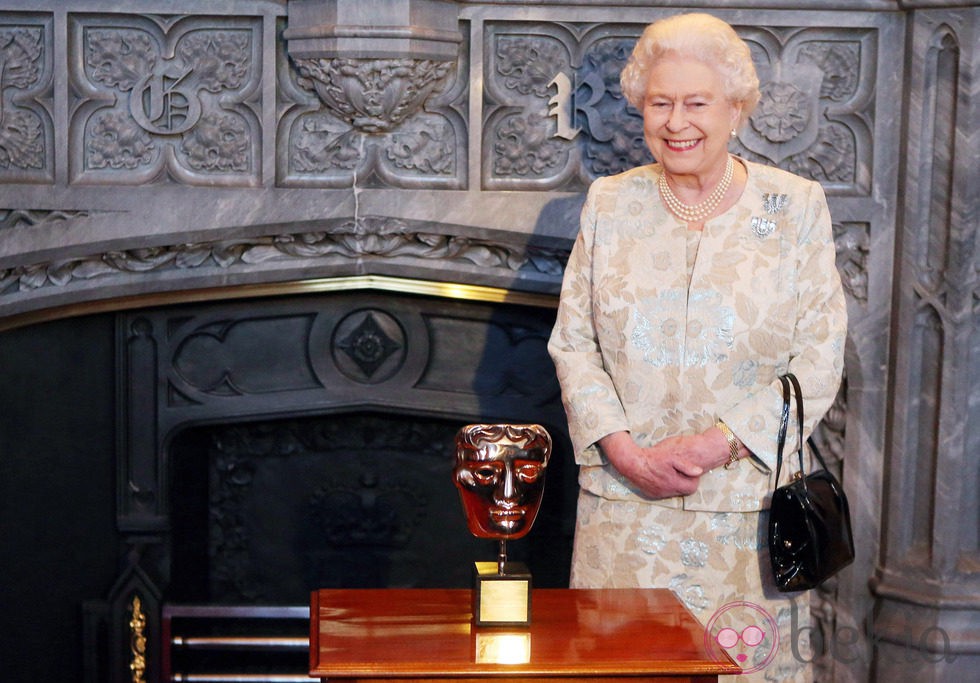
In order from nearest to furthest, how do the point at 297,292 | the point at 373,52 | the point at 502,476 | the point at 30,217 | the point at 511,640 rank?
the point at 511,640
the point at 502,476
the point at 373,52
the point at 30,217
the point at 297,292

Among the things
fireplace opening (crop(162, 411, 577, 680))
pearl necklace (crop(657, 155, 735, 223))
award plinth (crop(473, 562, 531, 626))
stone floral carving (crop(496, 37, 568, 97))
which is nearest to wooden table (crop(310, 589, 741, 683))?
award plinth (crop(473, 562, 531, 626))

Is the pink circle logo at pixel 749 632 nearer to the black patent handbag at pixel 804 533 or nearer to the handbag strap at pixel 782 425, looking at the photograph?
the black patent handbag at pixel 804 533

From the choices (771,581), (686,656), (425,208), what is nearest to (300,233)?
(425,208)

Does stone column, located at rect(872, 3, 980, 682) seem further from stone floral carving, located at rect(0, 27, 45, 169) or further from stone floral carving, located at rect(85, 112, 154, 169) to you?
stone floral carving, located at rect(0, 27, 45, 169)

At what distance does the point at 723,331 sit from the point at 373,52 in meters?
0.96

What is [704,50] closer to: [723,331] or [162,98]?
[723,331]

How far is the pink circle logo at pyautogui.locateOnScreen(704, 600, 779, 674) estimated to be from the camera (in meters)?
2.16

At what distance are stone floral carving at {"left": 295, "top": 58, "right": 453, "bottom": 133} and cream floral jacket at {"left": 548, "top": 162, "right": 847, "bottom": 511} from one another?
684 mm

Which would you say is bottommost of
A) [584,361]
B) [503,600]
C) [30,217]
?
[503,600]

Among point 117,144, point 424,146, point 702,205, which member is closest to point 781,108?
point 702,205

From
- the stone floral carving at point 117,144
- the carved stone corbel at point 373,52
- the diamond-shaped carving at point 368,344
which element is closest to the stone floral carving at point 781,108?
the carved stone corbel at point 373,52

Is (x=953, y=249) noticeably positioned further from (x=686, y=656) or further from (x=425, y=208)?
(x=686, y=656)

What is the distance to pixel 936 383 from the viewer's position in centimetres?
275

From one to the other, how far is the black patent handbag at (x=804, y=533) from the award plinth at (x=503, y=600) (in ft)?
2.22
